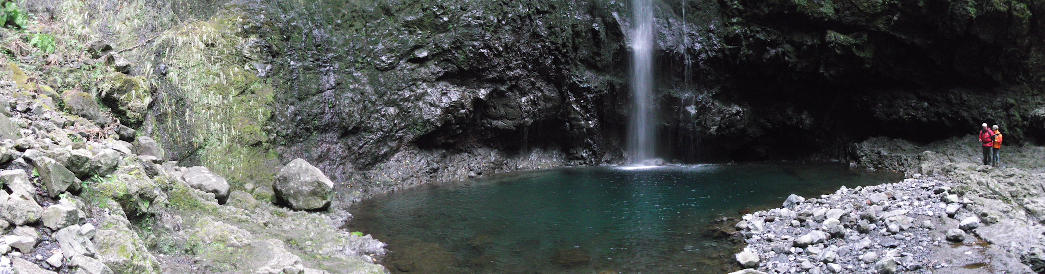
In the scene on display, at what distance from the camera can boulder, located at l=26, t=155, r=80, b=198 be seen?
525cm

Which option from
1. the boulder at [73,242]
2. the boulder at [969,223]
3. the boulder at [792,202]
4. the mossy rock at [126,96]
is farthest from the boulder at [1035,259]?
the mossy rock at [126,96]

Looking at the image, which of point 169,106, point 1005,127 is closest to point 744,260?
point 169,106

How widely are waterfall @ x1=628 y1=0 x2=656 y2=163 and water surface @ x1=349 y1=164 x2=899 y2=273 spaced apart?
3.37 m

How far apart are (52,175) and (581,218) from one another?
398 inches

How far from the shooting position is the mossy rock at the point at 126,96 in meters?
11.0

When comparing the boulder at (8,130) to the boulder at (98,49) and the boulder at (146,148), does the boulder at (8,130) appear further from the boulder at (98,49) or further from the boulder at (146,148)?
the boulder at (98,49)

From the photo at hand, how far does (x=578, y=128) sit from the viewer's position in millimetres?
23594

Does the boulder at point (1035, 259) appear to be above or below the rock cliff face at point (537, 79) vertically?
below

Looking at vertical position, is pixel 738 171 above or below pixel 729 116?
below

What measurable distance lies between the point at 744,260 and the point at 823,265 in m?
1.14

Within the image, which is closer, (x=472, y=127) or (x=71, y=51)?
(x=71, y=51)

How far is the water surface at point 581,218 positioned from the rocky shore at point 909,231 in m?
0.89

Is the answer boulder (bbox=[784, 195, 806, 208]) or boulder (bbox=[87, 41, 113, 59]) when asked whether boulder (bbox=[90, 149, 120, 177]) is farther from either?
boulder (bbox=[784, 195, 806, 208])

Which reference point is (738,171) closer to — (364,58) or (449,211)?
A: (449,211)
